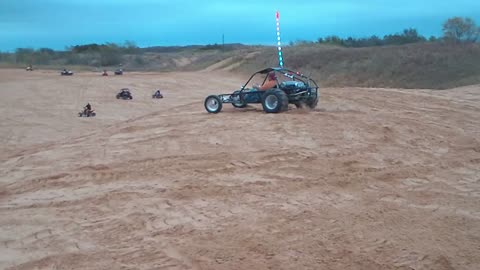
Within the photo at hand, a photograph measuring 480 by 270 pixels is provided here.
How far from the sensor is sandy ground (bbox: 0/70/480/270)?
6.00 m

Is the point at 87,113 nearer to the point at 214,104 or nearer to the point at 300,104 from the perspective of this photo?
Result: the point at 214,104

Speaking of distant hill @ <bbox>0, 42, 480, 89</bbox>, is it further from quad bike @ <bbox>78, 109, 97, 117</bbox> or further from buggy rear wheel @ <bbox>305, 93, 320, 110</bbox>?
quad bike @ <bbox>78, 109, 97, 117</bbox>

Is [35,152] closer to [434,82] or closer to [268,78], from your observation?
[268,78]

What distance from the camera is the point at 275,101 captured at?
42.3 feet

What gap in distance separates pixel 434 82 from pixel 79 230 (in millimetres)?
26367

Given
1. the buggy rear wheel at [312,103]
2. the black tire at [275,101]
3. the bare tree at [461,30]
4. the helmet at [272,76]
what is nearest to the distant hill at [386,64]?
the bare tree at [461,30]

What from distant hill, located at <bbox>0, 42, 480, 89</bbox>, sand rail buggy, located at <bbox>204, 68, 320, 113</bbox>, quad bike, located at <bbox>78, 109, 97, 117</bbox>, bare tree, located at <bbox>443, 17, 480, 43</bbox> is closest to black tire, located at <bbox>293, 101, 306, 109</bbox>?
sand rail buggy, located at <bbox>204, 68, 320, 113</bbox>

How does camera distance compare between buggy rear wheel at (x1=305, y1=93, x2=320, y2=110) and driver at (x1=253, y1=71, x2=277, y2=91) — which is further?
buggy rear wheel at (x1=305, y1=93, x2=320, y2=110)

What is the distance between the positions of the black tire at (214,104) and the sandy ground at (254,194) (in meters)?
0.59

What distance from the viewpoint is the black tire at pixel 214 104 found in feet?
45.7

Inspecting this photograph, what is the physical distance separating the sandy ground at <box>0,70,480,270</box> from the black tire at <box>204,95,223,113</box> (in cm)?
59

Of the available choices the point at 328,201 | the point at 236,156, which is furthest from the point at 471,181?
the point at 236,156

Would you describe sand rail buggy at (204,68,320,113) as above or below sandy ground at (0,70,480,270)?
above

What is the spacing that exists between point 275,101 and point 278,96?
13cm
